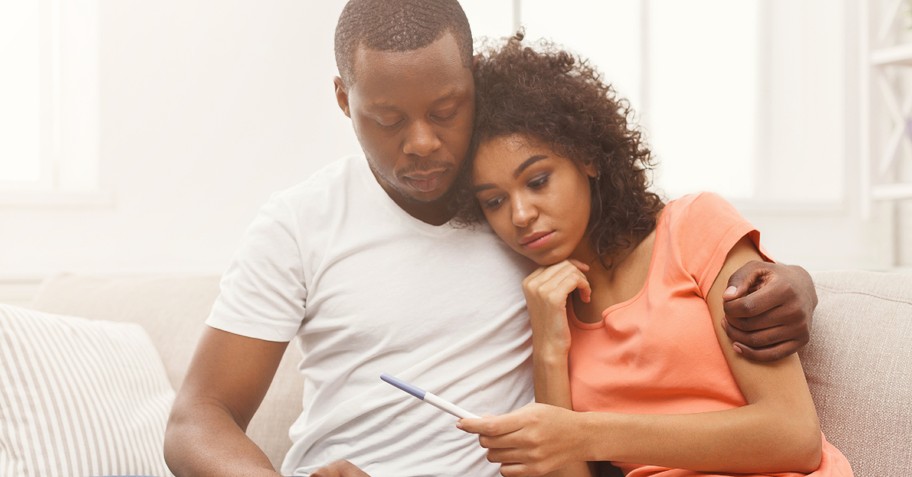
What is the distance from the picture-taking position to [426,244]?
143cm

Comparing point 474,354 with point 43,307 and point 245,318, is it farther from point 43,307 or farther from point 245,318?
point 43,307

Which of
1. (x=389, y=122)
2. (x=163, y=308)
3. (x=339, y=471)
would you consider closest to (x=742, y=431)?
(x=339, y=471)

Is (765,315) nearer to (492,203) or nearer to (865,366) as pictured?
(865,366)

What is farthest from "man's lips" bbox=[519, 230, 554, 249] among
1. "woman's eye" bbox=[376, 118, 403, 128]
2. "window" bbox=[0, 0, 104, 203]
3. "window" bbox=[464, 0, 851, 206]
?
"window" bbox=[464, 0, 851, 206]

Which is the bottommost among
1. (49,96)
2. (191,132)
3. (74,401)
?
(74,401)

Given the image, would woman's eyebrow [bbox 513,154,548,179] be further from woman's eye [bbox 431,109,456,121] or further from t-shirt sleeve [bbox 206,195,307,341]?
t-shirt sleeve [bbox 206,195,307,341]

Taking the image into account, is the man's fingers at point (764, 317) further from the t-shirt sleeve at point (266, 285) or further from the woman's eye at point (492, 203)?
the t-shirt sleeve at point (266, 285)

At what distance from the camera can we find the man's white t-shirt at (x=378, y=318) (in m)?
1.35

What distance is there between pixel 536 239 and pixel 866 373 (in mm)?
522

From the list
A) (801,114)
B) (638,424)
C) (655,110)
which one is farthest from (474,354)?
(801,114)

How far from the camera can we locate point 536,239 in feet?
4.35

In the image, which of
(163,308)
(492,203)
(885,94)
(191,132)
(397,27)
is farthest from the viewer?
(885,94)

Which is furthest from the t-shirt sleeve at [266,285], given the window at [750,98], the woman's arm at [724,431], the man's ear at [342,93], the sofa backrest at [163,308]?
the window at [750,98]

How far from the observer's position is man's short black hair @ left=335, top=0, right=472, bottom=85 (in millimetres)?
1248
